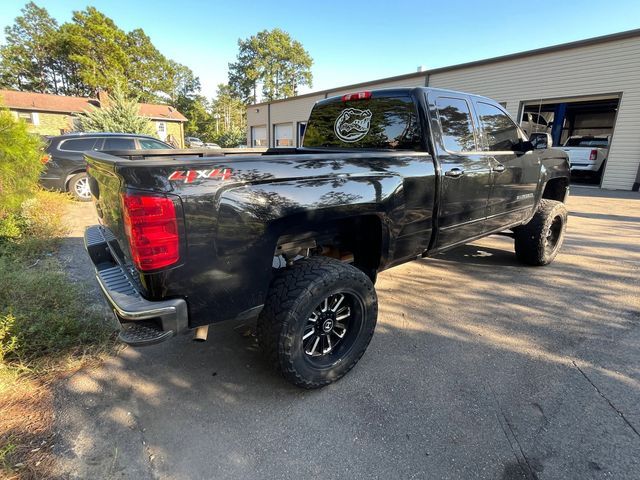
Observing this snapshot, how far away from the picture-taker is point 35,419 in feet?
6.66

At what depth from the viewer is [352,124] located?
3.47m

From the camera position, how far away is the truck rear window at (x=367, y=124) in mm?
3021

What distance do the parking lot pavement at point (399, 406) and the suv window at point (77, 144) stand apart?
758 cm

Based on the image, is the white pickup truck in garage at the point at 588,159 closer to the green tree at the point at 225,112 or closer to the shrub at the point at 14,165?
the shrub at the point at 14,165

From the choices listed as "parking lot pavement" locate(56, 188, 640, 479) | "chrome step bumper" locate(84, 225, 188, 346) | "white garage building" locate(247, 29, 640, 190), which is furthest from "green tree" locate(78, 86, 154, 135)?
"chrome step bumper" locate(84, 225, 188, 346)

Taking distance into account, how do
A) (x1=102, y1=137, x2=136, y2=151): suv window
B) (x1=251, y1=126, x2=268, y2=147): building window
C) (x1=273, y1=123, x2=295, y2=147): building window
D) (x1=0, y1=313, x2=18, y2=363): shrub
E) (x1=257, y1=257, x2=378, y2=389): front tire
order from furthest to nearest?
(x1=251, y1=126, x2=268, y2=147): building window
(x1=273, y1=123, x2=295, y2=147): building window
(x1=102, y1=137, x2=136, y2=151): suv window
(x1=0, y1=313, x2=18, y2=363): shrub
(x1=257, y1=257, x2=378, y2=389): front tire

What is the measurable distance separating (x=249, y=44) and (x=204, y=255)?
64581 mm

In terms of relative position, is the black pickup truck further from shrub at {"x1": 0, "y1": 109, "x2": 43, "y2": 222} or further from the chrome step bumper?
shrub at {"x1": 0, "y1": 109, "x2": 43, "y2": 222}

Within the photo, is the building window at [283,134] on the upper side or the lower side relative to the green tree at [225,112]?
lower

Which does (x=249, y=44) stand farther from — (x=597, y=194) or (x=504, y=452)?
(x=504, y=452)

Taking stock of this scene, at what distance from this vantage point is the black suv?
8008 millimetres

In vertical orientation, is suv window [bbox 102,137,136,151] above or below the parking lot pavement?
above

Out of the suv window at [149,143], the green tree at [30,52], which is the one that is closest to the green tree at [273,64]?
the green tree at [30,52]

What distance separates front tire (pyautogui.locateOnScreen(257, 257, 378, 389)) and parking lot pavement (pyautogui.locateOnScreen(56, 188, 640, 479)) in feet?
0.61
